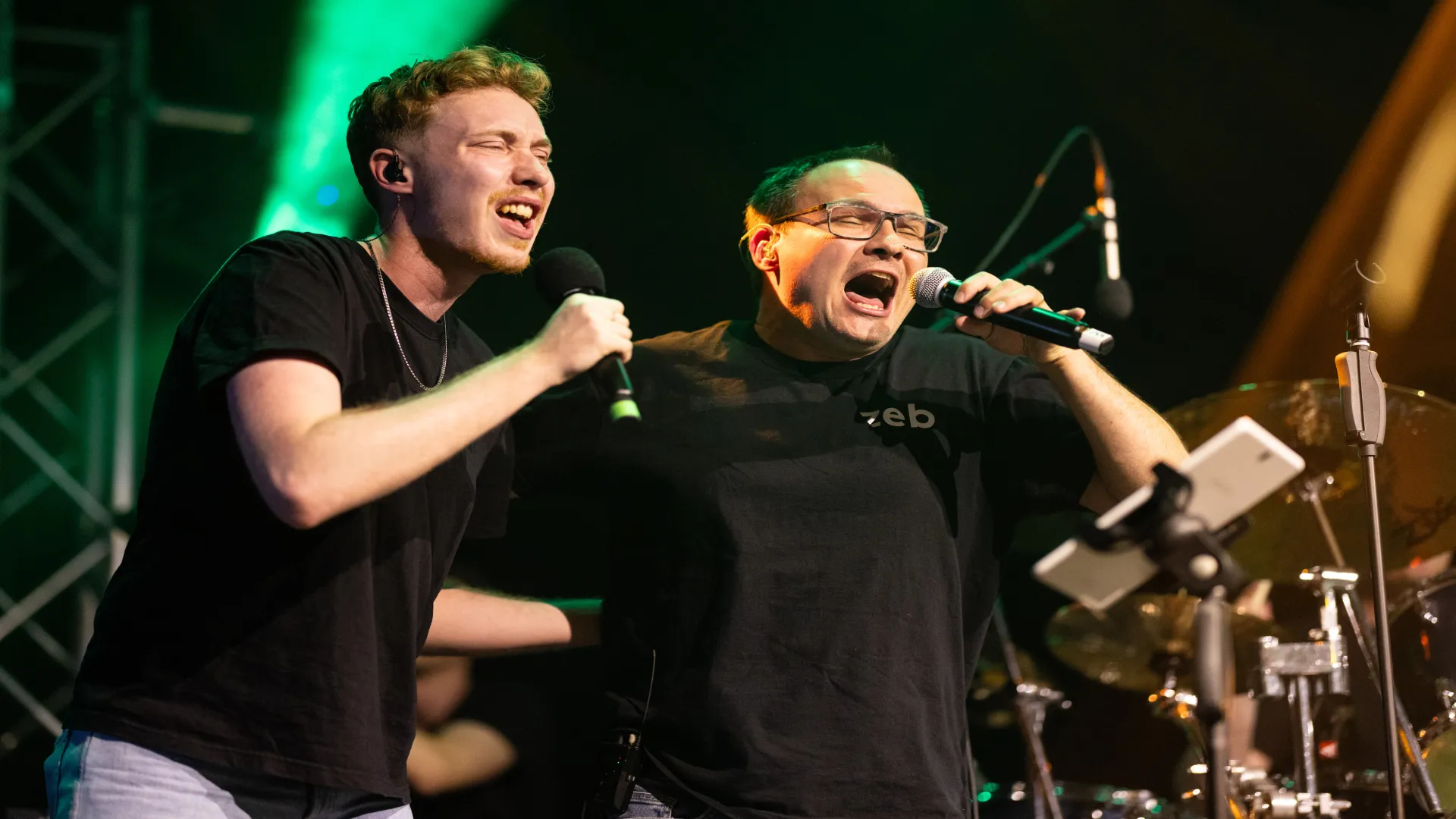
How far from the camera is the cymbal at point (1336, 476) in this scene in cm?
335

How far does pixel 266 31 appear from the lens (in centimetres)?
558

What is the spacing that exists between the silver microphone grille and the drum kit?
123 cm

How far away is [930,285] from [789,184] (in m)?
0.66

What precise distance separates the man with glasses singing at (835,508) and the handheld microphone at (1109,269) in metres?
0.79

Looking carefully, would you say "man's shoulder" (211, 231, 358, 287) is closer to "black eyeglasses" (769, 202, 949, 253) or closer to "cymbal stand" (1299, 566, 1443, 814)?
"black eyeglasses" (769, 202, 949, 253)

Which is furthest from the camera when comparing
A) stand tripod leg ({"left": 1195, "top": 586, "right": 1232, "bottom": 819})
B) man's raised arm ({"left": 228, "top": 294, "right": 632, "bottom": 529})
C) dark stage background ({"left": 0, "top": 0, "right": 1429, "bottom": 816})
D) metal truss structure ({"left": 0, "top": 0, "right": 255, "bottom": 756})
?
metal truss structure ({"left": 0, "top": 0, "right": 255, "bottom": 756})

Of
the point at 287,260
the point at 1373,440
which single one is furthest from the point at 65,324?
the point at 1373,440

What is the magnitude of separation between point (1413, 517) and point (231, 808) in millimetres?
3119

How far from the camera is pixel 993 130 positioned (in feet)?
16.8

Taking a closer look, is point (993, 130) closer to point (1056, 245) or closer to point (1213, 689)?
point (1056, 245)

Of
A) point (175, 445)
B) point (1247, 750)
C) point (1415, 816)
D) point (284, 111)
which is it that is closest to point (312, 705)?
point (175, 445)

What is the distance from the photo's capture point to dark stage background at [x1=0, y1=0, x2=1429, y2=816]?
4.80m

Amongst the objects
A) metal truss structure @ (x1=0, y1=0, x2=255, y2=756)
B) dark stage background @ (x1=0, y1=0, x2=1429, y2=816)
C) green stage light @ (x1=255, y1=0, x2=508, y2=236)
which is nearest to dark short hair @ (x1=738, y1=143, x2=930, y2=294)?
dark stage background @ (x1=0, y1=0, x2=1429, y2=816)

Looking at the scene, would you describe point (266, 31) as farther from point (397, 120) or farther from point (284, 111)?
point (397, 120)
